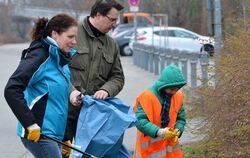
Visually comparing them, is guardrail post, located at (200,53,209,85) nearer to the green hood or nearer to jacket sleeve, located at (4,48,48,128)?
the green hood

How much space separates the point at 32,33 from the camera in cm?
463

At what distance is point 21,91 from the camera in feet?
13.7

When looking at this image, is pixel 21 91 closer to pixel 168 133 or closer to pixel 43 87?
pixel 43 87

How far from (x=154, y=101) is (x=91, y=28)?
0.83 m

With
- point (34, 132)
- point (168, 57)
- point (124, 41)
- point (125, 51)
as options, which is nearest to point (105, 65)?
point (34, 132)

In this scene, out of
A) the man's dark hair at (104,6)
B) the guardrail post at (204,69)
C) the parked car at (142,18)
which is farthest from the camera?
the parked car at (142,18)

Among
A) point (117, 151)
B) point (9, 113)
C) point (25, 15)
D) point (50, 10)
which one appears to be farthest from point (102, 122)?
point (25, 15)

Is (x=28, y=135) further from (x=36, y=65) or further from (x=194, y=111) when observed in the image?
(x=194, y=111)

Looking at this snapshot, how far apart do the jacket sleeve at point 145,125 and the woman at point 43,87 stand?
1.11 m

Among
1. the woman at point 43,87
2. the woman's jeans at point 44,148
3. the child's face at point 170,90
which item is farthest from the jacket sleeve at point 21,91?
the child's face at point 170,90

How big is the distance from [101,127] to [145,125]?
79 cm

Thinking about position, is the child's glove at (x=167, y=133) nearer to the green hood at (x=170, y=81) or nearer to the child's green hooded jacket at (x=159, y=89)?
the child's green hooded jacket at (x=159, y=89)

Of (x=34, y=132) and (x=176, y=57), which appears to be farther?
(x=176, y=57)

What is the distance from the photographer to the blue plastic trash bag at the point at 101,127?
4.74 meters
